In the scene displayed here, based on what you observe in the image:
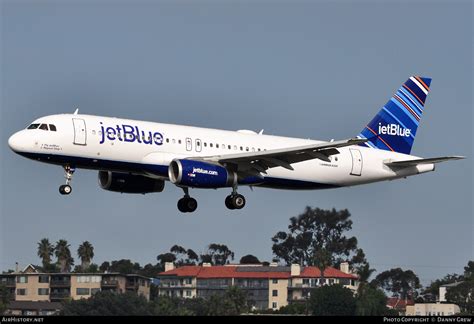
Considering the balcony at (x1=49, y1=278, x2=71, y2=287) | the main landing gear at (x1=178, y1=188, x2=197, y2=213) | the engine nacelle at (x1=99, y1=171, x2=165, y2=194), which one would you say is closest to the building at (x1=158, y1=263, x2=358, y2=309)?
the balcony at (x1=49, y1=278, x2=71, y2=287)

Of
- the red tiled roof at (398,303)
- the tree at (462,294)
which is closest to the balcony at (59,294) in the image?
the red tiled roof at (398,303)

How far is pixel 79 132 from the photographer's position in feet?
201

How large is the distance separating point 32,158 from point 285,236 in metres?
108

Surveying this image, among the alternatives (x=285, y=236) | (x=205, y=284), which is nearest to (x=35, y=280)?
(x=205, y=284)

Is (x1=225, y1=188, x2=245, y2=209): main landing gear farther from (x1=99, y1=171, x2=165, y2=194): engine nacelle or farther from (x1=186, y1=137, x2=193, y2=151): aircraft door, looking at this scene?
(x1=99, y1=171, x2=165, y2=194): engine nacelle

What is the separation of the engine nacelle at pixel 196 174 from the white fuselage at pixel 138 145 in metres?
0.77

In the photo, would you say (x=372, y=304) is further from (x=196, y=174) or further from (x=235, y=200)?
(x=196, y=174)

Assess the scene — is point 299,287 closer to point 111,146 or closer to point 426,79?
point 426,79

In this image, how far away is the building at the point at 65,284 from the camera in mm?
117062

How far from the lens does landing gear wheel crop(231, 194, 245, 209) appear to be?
2584 inches

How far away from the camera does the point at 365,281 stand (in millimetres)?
114500

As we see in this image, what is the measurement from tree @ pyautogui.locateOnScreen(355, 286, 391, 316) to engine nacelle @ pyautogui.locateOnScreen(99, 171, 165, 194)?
26209mm

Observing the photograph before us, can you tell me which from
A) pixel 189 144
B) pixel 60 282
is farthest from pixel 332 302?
pixel 60 282

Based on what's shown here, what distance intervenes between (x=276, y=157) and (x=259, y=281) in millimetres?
73916
